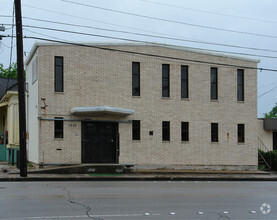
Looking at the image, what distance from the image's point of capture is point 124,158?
2364 cm

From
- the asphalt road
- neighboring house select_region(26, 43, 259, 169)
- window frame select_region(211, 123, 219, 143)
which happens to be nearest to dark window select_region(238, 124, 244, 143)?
neighboring house select_region(26, 43, 259, 169)

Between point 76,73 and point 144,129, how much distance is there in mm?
5172

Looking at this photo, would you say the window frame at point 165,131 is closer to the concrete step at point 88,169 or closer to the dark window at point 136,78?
the dark window at point 136,78

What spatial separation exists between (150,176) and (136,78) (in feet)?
20.9

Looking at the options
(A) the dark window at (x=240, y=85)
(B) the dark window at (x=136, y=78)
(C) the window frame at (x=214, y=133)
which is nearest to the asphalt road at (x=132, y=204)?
(B) the dark window at (x=136, y=78)

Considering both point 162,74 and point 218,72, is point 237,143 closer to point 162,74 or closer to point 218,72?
point 218,72

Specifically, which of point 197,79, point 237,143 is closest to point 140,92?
point 197,79

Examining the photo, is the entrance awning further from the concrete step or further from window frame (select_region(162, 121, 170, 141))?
window frame (select_region(162, 121, 170, 141))

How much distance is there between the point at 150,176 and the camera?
68.9 ft

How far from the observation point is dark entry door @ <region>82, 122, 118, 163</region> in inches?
905

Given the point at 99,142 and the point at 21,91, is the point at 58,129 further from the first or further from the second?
the point at 21,91

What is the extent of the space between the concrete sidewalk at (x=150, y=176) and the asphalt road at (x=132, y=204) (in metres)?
4.56

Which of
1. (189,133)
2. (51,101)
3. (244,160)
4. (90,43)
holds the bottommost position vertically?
(244,160)

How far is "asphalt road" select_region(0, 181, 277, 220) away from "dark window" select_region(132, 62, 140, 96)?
10394 millimetres
